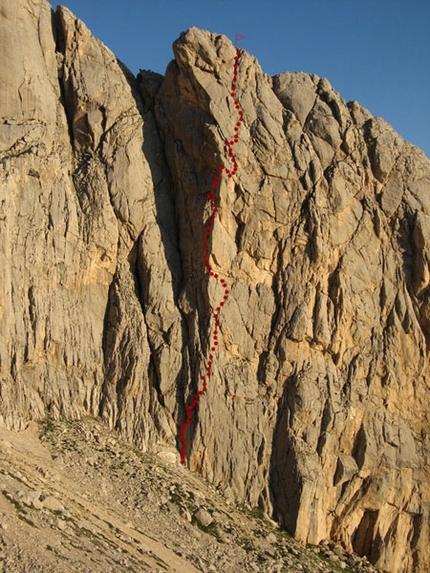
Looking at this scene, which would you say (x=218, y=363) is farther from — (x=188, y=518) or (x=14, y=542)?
(x=14, y=542)

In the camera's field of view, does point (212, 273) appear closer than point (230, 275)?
Yes

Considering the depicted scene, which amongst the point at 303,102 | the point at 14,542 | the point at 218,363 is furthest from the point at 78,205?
the point at 14,542

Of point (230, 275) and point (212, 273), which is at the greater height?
point (230, 275)

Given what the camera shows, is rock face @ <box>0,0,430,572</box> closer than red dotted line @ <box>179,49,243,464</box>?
Yes

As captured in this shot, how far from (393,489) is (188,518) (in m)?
9.34

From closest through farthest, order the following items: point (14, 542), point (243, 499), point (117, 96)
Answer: point (14, 542), point (243, 499), point (117, 96)

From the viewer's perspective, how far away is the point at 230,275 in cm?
3347

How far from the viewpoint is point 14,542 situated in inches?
850

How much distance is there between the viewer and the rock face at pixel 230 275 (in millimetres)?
32188

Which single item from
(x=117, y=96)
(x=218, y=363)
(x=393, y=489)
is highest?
(x=117, y=96)

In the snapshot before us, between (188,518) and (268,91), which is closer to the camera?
(188,518)

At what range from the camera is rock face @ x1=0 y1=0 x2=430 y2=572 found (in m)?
32.2

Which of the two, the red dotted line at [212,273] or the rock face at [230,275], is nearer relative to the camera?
the rock face at [230,275]

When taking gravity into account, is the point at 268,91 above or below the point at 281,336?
above
